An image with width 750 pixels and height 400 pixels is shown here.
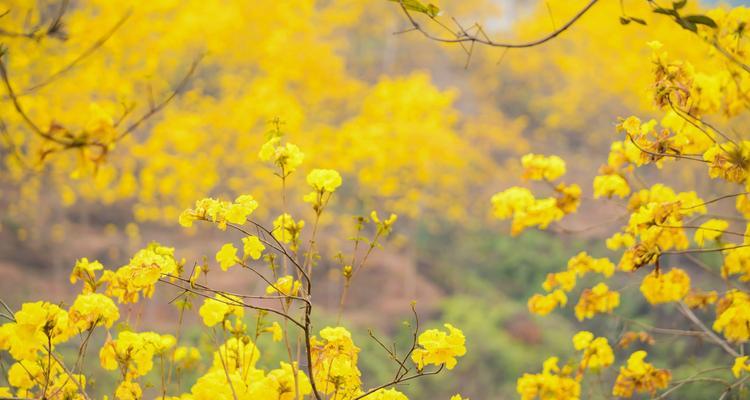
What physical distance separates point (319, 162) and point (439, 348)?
19.4 feet

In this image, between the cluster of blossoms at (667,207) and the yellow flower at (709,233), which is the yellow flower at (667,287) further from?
the yellow flower at (709,233)

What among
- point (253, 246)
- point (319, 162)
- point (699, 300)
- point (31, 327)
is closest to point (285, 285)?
point (253, 246)

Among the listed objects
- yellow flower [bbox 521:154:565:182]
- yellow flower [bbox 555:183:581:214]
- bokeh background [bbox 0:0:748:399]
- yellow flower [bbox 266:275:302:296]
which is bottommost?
yellow flower [bbox 266:275:302:296]

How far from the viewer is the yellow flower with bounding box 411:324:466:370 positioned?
161cm

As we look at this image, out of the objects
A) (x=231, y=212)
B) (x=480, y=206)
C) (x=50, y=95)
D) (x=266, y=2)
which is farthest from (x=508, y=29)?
(x=231, y=212)

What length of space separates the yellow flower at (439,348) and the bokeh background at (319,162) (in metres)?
2.26

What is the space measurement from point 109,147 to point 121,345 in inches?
32.7

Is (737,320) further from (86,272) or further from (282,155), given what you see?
(86,272)

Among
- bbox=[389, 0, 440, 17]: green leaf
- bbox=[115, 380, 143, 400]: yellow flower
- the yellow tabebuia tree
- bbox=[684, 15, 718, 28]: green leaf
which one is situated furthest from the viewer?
bbox=[115, 380, 143, 400]: yellow flower

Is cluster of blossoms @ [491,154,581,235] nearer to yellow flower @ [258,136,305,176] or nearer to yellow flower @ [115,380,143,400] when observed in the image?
yellow flower @ [258,136,305,176]

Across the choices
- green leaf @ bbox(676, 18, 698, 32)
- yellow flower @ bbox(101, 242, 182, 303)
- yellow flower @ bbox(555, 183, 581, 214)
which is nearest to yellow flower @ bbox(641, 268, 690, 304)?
yellow flower @ bbox(555, 183, 581, 214)

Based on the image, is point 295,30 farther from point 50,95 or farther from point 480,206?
point 480,206

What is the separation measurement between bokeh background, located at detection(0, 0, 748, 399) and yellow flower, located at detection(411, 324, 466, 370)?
2263 millimetres

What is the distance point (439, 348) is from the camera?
5.31 ft
